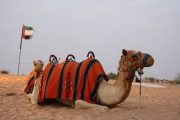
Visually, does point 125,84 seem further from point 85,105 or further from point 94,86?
point 85,105

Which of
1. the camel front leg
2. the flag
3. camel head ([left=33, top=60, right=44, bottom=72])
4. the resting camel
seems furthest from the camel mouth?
the flag

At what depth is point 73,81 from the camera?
26.8 ft

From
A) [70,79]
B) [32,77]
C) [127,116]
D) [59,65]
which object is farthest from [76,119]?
[32,77]

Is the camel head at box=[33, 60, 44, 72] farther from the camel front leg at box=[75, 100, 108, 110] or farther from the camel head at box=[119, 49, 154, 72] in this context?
the camel head at box=[119, 49, 154, 72]

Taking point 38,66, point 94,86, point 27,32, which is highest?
point 27,32

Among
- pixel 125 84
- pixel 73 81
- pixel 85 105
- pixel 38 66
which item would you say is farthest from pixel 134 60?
pixel 38 66

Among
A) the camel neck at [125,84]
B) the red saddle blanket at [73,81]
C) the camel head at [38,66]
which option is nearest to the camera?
the camel neck at [125,84]

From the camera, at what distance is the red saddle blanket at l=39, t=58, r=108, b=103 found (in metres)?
8.00

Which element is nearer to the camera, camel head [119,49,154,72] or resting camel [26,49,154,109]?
camel head [119,49,154,72]

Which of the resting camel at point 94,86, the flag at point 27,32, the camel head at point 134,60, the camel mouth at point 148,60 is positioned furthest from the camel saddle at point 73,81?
the flag at point 27,32

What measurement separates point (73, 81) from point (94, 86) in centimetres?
52

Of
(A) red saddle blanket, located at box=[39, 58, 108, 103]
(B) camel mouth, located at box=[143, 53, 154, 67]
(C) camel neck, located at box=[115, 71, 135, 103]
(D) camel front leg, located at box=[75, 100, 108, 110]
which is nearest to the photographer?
(B) camel mouth, located at box=[143, 53, 154, 67]

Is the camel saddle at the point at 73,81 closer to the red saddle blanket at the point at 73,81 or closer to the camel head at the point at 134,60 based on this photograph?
the red saddle blanket at the point at 73,81

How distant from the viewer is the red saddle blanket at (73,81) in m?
8.00
